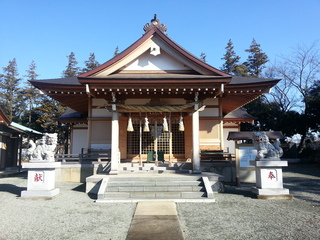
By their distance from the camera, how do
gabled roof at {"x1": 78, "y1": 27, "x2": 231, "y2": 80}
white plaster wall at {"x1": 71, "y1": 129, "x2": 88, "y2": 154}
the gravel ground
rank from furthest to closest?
white plaster wall at {"x1": 71, "y1": 129, "x2": 88, "y2": 154} → gabled roof at {"x1": 78, "y1": 27, "x2": 231, "y2": 80} → the gravel ground

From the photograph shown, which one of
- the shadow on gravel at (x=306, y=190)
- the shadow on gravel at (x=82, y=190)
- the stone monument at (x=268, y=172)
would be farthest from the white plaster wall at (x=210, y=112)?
the shadow on gravel at (x=82, y=190)

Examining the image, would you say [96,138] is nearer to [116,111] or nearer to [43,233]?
[116,111]

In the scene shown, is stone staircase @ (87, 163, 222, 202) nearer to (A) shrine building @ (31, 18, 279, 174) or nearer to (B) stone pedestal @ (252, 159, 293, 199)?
(A) shrine building @ (31, 18, 279, 174)

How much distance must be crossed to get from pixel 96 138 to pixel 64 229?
7.88 m

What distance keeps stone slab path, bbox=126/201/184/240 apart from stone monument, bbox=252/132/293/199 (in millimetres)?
3345

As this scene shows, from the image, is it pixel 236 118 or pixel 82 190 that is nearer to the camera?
pixel 82 190

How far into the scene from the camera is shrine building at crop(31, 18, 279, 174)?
992 cm

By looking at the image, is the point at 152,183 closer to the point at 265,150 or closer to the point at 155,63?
the point at 265,150

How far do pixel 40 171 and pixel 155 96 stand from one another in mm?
5868

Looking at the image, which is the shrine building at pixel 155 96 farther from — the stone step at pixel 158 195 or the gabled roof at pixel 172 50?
the stone step at pixel 158 195

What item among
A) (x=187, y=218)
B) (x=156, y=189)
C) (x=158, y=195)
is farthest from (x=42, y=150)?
(x=187, y=218)

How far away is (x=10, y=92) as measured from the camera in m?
43.9

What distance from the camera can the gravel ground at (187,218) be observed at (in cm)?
489

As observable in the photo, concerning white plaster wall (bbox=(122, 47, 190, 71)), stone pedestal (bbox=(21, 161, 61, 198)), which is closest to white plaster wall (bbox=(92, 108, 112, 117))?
white plaster wall (bbox=(122, 47, 190, 71))
